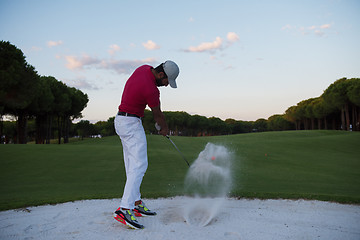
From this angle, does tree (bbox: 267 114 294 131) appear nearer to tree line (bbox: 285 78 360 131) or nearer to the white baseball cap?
tree line (bbox: 285 78 360 131)

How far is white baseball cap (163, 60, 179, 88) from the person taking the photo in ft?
13.8

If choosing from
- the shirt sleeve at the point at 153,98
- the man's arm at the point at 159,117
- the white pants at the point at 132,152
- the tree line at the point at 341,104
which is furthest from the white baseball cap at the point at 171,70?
the tree line at the point at 341,104

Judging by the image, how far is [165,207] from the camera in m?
5.43

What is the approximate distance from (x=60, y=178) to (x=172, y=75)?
7443mm

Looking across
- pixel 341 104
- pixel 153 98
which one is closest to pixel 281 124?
pixel 341 104

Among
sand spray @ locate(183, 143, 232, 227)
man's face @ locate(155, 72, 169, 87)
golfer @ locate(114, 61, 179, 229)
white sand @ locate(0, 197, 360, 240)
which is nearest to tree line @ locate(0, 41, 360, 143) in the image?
white sand @ locate(0, 197, 360, 240)

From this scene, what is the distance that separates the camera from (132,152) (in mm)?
4254

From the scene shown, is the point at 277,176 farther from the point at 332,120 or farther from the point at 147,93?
the point at 332,120

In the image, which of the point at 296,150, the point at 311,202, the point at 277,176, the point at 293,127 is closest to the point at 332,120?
the point at 293,127

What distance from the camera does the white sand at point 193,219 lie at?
377 cm

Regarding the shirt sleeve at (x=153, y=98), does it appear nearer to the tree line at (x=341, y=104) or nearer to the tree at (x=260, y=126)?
the tree line at (x=341, y=104)

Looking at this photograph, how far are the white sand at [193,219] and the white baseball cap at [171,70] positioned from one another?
2176 mm

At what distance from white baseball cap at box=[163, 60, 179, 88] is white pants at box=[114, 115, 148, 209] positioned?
0.79m

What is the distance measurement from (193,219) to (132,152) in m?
1.44
